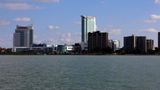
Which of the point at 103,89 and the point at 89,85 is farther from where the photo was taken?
the point at 89,85

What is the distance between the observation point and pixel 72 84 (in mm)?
56969

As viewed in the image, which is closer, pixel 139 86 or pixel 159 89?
pixel 159 89

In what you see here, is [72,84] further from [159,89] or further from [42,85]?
[159,89]

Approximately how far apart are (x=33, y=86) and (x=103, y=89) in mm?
9511

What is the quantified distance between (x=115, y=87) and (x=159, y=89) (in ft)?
19.5

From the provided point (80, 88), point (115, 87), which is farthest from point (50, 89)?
point (115, 87)

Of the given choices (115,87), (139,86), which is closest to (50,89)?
(115,87)

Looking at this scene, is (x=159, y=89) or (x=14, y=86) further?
(x=14, y=86)

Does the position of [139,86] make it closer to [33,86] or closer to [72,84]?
[72,84]

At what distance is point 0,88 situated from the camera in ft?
167

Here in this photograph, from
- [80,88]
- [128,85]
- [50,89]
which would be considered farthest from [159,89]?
[50,89]

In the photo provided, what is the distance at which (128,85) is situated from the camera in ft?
183

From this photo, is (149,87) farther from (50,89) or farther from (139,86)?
(50,89)

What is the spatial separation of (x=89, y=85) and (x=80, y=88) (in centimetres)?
368
